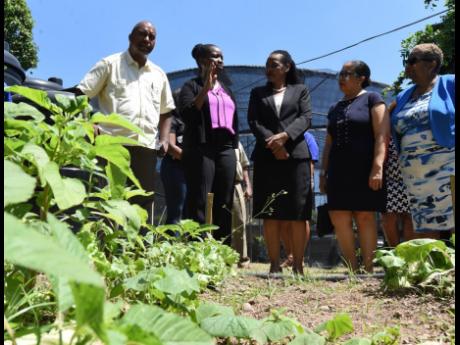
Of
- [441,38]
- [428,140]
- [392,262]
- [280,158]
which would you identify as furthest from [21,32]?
[392,262]

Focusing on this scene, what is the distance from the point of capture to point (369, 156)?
11.3ft

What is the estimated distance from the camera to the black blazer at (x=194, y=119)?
346 cm

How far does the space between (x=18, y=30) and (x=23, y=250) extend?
72.7ft

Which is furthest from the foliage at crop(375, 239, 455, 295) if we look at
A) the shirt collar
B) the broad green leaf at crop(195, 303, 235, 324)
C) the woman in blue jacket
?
the shirt collar

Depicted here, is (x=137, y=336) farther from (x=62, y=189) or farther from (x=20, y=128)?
(x=20, y=128)

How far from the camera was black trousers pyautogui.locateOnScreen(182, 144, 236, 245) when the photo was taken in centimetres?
340

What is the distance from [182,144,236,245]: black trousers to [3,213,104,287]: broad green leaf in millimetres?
3003

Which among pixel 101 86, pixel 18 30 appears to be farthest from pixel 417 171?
pixel 18 30

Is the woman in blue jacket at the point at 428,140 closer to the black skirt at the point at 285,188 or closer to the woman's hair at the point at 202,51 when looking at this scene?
the black skirt at the point at 285,188

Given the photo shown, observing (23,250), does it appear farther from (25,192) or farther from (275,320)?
(275,320)

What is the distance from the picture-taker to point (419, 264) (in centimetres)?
210

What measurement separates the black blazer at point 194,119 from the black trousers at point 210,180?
0.05 meters

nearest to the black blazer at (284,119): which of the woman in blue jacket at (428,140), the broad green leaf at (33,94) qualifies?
the woman in blue jacket at (428,140)

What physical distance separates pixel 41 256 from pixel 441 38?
898cm
